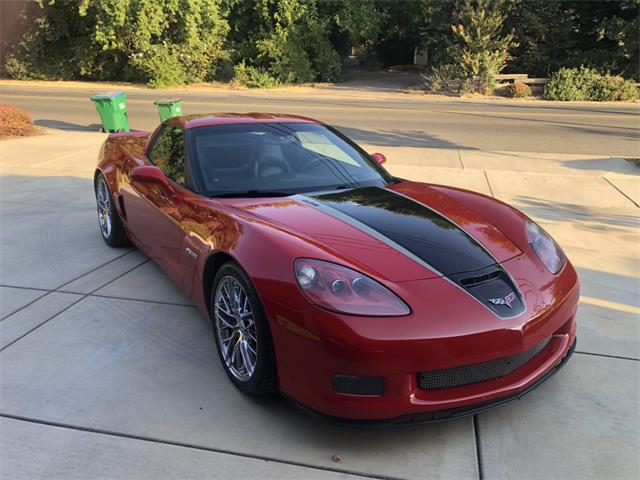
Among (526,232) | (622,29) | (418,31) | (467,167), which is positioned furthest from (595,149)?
(418,31)

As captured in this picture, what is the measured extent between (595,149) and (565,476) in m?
11.0

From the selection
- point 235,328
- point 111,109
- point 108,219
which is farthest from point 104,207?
point 111,109

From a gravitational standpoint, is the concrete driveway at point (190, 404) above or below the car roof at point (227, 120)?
below

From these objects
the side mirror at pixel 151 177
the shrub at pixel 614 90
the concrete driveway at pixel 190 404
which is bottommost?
the shrub at pixel 614 90

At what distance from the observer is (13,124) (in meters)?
12.3

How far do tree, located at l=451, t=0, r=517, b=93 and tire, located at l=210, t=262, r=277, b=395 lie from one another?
2408cm

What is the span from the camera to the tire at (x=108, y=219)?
4.95 meters

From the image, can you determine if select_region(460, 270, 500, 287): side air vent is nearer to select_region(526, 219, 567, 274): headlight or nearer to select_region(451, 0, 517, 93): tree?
select_region(526, 219, 567, 274): headlight

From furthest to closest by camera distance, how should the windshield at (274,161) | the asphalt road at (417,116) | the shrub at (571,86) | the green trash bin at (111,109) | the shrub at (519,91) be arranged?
the shrub at (519,91) → the shrub at (571,86) → the green trash bin at (111,109) → the asphalt road at (417,116) → the windshield at (274,161)

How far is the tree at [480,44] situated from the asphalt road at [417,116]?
107 inches

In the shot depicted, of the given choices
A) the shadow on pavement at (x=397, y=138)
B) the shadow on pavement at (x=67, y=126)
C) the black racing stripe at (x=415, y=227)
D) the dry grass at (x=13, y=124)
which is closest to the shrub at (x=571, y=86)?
the shadow on pavement at (x=397, y=138)

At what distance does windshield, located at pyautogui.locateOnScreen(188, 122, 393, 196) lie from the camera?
3498mm

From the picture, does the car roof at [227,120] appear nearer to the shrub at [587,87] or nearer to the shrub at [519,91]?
the shrub at [519,91]

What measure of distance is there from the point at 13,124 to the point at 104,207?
8.91m
